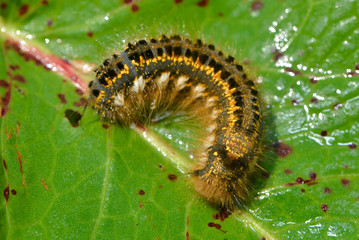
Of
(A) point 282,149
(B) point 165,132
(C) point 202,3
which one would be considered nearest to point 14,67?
(B) point 165,132

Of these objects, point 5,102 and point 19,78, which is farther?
point 19,78

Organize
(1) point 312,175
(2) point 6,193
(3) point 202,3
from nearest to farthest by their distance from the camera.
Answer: (2) point 6,193 < (1) point 312,175 < (3) point 202,3

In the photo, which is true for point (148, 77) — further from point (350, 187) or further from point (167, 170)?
point (350, 187)

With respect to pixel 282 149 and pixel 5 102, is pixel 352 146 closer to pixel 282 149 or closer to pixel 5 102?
pixel 282 149

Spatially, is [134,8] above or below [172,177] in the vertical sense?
above

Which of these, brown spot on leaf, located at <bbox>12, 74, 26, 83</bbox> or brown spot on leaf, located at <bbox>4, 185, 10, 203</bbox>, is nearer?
brown spot on leaf, located at <bbox>4, 185, 10, 203</bbox>

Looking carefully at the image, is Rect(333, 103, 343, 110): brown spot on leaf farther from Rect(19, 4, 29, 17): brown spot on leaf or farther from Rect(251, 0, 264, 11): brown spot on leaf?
Rect(19, 4, 29, 17): brown spot on leaf

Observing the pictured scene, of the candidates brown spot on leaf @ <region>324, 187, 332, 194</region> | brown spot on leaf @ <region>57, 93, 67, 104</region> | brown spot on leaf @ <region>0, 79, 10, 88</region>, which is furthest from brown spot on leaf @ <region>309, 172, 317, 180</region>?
brown spot on leaf @ <region>0, 79, 10, 88</region>

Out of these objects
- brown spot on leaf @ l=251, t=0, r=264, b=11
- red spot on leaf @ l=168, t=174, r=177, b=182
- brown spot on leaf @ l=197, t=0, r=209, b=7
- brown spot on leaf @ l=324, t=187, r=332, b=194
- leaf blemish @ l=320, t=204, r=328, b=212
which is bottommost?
red spot on leaf @ l=168, t=174, r=177, b=182

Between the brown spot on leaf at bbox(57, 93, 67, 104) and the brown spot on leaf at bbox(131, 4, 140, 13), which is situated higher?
the brown spot on leaf at bbox(131, 4, 140, 13)
